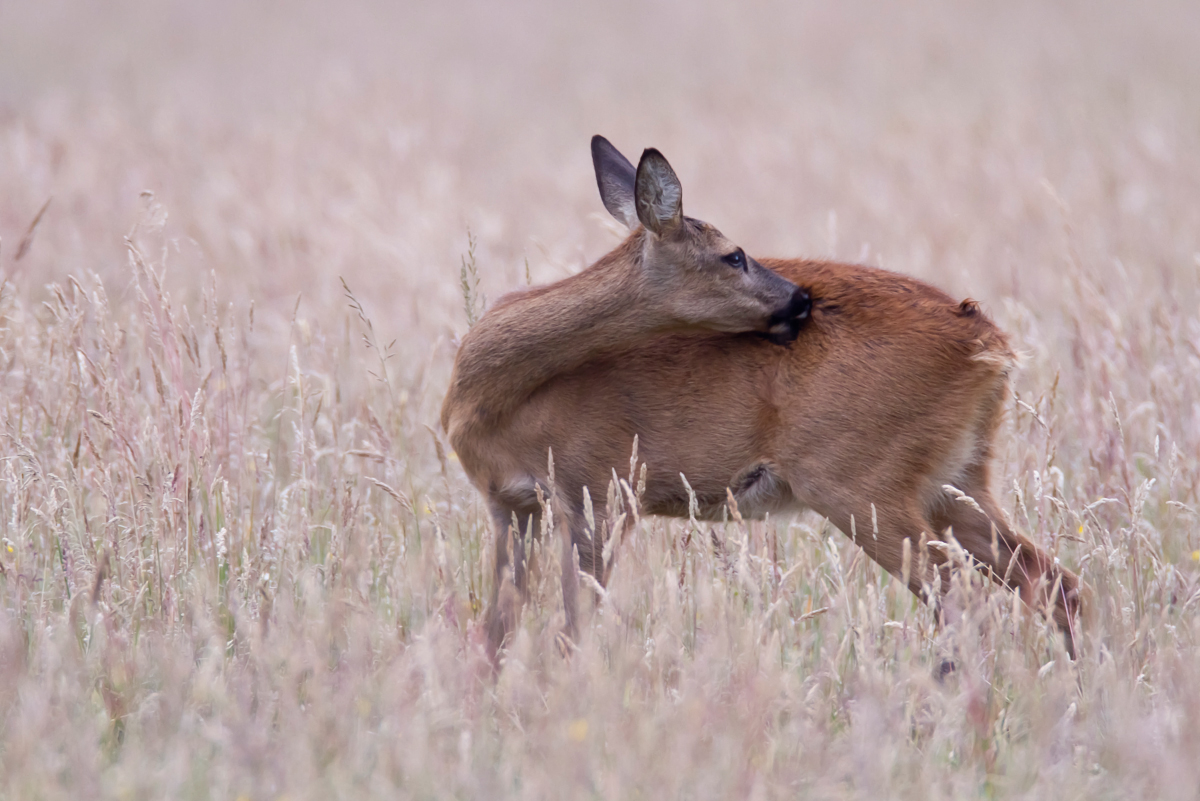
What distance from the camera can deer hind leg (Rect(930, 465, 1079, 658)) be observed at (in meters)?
3.88

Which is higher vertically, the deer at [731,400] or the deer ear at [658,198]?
the deer ear at [658,198]

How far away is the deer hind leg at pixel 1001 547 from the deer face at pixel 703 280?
724 millimetres

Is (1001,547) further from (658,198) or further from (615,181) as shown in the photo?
(615,181)

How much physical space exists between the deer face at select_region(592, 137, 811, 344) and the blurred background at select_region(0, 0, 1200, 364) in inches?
40.0

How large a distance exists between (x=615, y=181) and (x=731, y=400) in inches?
35.4

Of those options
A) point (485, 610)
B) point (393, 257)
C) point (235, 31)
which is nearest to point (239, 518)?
point (485, 610)

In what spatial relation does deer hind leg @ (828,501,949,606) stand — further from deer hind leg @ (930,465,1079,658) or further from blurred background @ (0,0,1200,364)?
blurred background @ (0,0,1200,364)

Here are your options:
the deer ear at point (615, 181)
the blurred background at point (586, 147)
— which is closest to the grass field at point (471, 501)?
the blurred background at point (586, 147)

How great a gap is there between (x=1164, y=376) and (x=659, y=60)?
13.5 metres

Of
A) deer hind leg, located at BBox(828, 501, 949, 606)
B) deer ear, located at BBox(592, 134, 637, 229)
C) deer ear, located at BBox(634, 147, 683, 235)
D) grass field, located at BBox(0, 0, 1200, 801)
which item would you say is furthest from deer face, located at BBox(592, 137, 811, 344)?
grass field, located at BBox(0, 0, 1200, 801)

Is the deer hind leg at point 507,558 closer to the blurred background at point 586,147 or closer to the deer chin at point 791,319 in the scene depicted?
the deer chin at point 791,319

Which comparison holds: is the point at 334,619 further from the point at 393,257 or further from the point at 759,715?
the point at 393,257

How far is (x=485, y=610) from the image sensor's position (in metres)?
4.02

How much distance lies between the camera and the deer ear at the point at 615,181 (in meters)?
4.34
